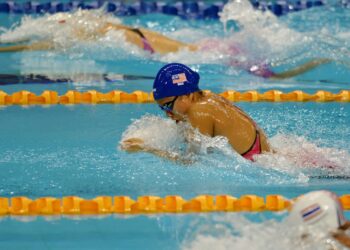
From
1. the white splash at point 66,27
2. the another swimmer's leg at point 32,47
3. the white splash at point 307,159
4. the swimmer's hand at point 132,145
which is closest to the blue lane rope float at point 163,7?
the another swimmer's leg at point 32,47

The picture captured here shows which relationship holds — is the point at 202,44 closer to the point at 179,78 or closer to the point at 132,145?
the point at 132,145

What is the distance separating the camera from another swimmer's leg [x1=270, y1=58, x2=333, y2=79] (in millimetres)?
6889

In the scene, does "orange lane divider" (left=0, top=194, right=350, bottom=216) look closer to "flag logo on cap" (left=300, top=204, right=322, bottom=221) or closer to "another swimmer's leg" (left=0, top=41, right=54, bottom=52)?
"flag logo on cap" (left=300, top=204, right=322, bottom=221)

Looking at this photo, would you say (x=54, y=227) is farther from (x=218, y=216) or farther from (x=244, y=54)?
(x=244, y=54)

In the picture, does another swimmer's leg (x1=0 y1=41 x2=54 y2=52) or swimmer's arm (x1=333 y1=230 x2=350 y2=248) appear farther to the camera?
another swimmer's leg (x1=0 y1=41 x2=54 y2=52)

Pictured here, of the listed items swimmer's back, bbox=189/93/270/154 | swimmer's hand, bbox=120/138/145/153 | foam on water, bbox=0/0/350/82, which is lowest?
foam on water, bbox=0/0/350/82

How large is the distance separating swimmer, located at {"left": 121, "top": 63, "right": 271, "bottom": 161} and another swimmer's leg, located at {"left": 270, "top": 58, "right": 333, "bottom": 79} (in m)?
2.41

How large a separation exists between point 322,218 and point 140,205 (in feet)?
4.69

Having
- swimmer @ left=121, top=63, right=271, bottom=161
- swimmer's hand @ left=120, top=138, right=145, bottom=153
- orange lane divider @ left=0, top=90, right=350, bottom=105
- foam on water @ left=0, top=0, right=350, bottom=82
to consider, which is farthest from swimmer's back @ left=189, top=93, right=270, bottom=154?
foam on water @ left=0, top=0, right=350, bottom=82

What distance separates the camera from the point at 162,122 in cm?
480

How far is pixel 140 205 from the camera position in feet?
13.3

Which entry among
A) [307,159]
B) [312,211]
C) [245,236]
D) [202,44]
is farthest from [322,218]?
[202,44]

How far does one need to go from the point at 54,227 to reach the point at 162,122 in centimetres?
116

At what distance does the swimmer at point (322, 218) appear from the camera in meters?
2.76
